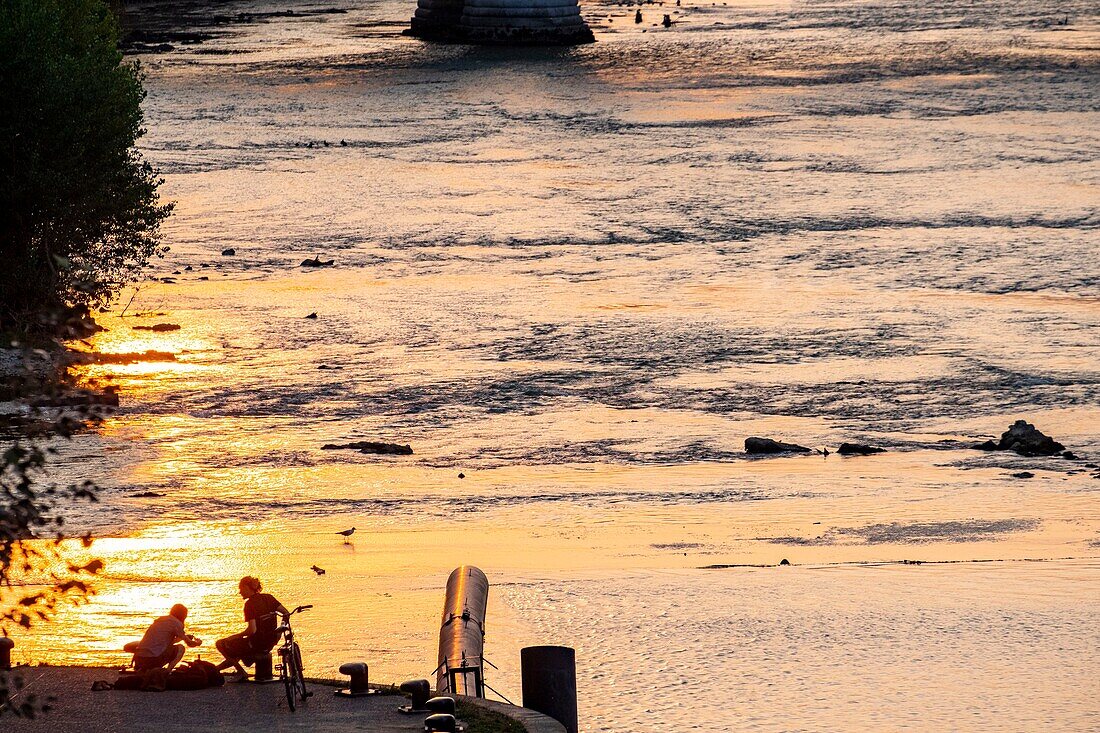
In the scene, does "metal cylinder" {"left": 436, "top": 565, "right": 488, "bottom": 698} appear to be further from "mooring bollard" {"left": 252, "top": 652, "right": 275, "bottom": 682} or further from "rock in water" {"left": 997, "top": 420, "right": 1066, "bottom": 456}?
"rock in water" {"left": 997, "top": 420, "right": 1066, "bottom": 456}

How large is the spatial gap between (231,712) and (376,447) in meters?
13.8

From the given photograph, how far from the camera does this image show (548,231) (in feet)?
154

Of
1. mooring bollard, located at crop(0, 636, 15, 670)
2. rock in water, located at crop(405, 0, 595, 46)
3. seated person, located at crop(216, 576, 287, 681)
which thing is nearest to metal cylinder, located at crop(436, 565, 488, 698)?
seated person, located at crop(216, 576, 287, 681)

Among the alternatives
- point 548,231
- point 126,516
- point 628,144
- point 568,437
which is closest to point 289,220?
point 548,231

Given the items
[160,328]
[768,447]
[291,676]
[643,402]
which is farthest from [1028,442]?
[160,328]

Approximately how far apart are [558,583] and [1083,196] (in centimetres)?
3389

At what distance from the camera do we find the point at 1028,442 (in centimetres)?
2745

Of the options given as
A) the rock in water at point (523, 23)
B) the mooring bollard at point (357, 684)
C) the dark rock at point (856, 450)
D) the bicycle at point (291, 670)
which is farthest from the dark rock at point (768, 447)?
the rock in water at point (523, 23)

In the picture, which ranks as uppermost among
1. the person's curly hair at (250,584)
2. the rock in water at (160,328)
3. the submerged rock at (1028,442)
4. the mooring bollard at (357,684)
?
the person's curly hair at (250,584)

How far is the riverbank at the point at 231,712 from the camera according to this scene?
13430 mm

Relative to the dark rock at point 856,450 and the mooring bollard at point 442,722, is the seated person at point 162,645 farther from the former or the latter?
the dark rock at point 856,450

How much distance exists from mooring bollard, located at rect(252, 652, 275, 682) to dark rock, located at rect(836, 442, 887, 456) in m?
14.4

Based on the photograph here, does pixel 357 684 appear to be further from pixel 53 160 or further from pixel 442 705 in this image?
pixel 53 160

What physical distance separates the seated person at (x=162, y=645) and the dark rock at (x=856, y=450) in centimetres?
1485
